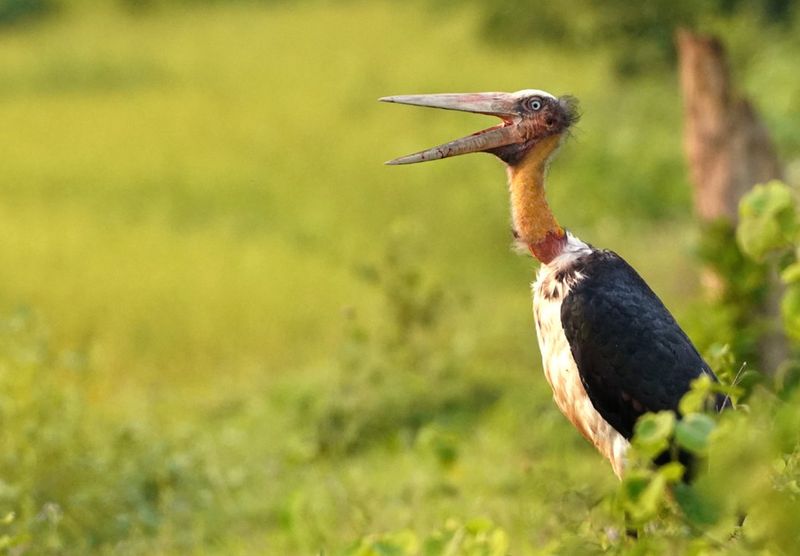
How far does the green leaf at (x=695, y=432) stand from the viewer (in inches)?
81.0

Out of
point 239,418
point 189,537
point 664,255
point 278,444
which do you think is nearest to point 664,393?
point 189,537

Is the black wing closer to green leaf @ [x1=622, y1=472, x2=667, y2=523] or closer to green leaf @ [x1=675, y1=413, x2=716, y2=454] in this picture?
green leaf @ [x1=622, y1=472, x2=667, y2=523]

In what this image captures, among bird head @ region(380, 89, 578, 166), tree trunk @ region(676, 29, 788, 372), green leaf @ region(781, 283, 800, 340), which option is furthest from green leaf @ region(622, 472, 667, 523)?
tree trunk @ region(676, 29, 788, 372)

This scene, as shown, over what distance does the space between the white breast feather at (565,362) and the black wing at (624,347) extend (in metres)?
0.03

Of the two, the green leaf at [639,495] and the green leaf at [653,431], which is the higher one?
the green leaf at [653,431]

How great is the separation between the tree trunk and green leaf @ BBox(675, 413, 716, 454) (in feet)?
15.9

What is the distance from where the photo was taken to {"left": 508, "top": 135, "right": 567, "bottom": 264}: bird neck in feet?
12.4

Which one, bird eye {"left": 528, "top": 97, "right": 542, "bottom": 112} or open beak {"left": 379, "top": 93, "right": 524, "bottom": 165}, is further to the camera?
bird eye {"left": 528, "top": 97, "right": 542, "bottom": 112}

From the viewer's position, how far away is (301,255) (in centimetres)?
1125

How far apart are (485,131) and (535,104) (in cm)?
A: 15

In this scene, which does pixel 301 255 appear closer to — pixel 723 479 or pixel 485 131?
pixel 485 131

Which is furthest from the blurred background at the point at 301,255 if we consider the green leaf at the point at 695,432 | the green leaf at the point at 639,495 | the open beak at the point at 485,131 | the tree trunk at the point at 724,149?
the green leaf at the point at 695,432

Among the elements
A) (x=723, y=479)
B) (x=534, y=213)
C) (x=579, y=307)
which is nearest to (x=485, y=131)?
(x=534, y=213)

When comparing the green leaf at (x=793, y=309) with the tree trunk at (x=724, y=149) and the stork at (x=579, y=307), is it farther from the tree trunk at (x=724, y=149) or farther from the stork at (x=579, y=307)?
the tree trunk at (x=724, y=149)
